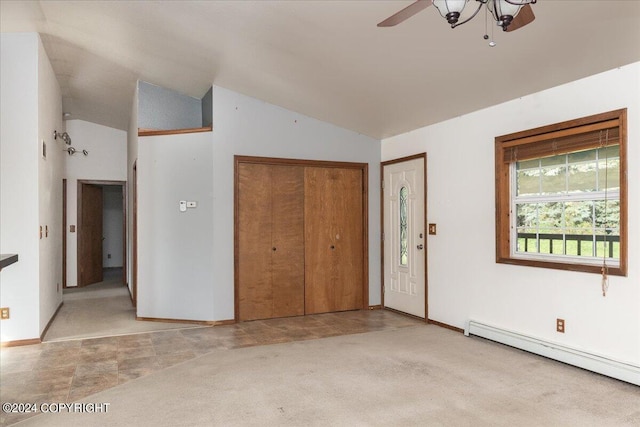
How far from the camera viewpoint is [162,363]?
3822mm

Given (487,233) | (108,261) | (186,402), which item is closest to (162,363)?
(186,402)

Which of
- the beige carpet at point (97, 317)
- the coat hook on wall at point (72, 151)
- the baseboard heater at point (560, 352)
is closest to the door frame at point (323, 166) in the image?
the beige carpet at point (97, 317)

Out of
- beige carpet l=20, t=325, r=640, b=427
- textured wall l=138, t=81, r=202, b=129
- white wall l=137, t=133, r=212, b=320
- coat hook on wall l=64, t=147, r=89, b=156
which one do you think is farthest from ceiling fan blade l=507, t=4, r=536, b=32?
coat hook on wall l=64, t=147, r=89, b=156

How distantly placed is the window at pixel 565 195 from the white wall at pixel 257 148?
→ 2064mm

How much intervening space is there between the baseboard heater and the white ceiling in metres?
2.19

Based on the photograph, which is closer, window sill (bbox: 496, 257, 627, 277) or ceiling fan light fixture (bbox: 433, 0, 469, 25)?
ceiling fan light fixture (bbox: 433, 0, 469, 25)

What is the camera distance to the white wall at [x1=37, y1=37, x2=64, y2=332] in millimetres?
4746

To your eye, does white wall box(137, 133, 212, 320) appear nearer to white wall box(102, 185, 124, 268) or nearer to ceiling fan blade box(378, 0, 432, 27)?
ceiling fan blade box(378, 0, 432, 27)

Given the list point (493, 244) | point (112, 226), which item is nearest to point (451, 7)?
point (493, 244)

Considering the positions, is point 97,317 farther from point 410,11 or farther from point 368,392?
point 410,11

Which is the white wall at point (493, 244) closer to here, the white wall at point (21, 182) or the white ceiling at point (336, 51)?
the white ceiling at point (336, 51)

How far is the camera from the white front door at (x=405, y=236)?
5.44 metres

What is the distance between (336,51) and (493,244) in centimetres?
238

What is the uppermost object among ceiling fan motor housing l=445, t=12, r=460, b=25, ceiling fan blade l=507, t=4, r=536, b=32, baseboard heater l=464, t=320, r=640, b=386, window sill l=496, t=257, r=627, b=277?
ceiling fan blade l=507, t=4, r=536, b=32
